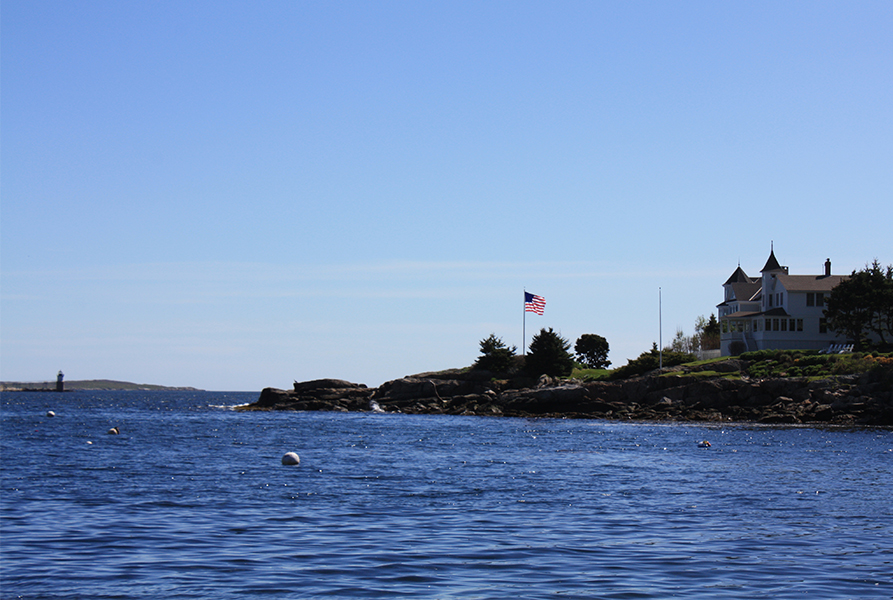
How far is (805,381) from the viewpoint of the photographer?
7244cm

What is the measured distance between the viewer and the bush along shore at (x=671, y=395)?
223 ft

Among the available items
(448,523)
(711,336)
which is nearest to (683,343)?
(711,336)

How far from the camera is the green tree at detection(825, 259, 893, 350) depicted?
8594cm

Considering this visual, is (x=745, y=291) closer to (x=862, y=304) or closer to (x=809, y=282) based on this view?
(x=809, y=282)

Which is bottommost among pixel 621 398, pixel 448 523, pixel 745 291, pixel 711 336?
pixel 448 523

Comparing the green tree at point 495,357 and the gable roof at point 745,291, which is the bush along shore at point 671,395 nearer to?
the green tree at point 495,357

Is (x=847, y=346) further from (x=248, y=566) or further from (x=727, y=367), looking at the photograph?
(x=248, y=566)

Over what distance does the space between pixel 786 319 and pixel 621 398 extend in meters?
25.7

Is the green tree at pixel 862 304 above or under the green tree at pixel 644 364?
above

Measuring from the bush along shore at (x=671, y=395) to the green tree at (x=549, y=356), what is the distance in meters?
2.49

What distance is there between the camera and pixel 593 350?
412 ft

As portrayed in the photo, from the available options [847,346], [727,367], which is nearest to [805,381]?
[727,367]

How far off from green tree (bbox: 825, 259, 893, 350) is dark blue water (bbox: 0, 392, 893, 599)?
49.7 metres

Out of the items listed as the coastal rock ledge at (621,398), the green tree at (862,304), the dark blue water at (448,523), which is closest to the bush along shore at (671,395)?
the coastal rock ledge at (621,398)
